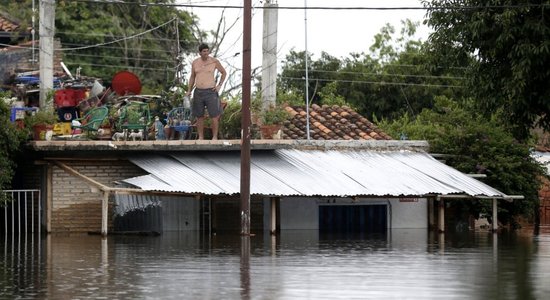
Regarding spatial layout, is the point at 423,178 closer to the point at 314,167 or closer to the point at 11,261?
the point at 314,167

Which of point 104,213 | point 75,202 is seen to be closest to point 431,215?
point 75,202

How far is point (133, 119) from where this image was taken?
33.1 meters

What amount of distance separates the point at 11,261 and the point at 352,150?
49.2 feet

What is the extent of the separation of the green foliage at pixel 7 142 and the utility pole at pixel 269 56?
6.57 metres

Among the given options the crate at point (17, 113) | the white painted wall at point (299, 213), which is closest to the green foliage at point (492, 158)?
the white painted wall at point (299, 213)

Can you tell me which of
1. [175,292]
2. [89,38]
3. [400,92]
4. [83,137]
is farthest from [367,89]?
[175,292]

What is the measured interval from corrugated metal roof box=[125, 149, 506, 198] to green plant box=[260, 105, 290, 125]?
30.5 inches

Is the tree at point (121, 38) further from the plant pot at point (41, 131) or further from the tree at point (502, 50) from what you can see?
the tree at point (502, 50)

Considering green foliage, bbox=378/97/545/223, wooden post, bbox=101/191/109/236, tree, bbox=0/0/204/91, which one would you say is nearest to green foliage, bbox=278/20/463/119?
tree, bbox=0/0/204/91

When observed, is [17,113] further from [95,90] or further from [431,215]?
[431,215]

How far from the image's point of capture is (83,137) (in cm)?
3316

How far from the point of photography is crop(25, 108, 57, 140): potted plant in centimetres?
3272

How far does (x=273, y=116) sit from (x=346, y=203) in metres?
3.42

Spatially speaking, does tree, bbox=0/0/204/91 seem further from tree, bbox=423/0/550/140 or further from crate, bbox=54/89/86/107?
tree, bbox=423/0/550/140
